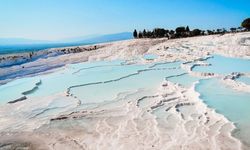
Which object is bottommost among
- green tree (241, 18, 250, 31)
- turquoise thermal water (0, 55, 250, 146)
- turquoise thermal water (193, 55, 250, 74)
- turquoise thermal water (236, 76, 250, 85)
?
turquoise thermal water (193, 55, 250, 74)

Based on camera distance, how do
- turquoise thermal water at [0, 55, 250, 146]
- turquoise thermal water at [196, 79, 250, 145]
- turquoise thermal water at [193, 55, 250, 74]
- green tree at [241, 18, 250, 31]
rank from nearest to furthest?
turquoise thermal water at [196, 79, 250, 145] → turquoise thermal water at [0, 55, 250, 146] → turquoise thermal water at [193, 55, 250, 74] → green tree at [241, 18, 250, 31]

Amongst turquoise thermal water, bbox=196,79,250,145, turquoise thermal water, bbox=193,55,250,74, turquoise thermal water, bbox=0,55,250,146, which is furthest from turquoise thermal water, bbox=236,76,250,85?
turquoise thermal water, bbox=193,55,250,74

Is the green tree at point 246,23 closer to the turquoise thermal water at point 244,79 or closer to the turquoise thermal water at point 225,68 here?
the turquoise thermal water at point 225,68

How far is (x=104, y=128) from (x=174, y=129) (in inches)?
80.3

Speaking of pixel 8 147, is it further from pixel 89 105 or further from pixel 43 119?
pixel 89 105

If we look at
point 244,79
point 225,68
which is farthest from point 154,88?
point 225,68

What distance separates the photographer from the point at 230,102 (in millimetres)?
11242

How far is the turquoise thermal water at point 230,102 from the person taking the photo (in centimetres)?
847

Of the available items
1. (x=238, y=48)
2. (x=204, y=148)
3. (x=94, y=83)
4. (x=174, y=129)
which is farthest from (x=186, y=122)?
(x=238, y=48)

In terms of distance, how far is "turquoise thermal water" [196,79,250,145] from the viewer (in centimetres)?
847

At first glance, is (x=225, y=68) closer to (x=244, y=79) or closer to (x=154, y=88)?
(x=244, y=79)

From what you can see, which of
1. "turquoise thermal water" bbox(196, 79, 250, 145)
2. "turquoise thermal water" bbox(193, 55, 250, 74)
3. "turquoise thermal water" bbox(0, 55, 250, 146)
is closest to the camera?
"turquoise thermal water" bbox(196, 79, 250, 145)

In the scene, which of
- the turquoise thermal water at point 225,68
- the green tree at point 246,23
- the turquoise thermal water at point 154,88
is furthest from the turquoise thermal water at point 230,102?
the green tree at point 246,23

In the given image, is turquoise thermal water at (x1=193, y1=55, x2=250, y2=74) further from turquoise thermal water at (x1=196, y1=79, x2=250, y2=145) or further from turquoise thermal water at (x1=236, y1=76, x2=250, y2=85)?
turquoise thermal water at (x1=196, y1=79, x2=250, y2=145)
